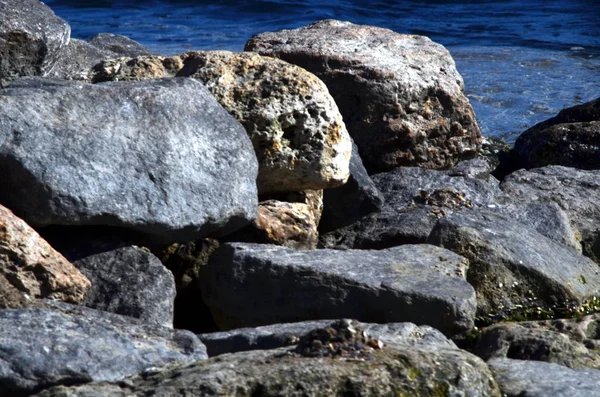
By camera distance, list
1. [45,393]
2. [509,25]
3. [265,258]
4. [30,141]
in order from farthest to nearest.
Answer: [509,25], [265,258], [30,141], [45,393]

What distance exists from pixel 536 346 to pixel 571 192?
2.73 meters

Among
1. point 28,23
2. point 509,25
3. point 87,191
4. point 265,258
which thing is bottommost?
point 509,25

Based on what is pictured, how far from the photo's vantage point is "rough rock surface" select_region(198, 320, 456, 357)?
3.28 meters

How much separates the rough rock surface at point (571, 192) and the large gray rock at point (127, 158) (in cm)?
229

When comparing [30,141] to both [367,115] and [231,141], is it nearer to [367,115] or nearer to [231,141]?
[231,141]

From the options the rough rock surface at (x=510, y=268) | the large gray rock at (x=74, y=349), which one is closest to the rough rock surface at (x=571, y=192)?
the rough rock surface at (x=510, y=268)

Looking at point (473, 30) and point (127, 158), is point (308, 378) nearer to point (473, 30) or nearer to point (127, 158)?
point (127, 158)

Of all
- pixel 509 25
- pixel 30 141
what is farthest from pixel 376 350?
pixel 509 25

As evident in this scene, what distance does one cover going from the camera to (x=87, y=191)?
12.3ft

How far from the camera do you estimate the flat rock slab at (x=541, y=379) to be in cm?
301

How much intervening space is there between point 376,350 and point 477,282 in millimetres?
1766

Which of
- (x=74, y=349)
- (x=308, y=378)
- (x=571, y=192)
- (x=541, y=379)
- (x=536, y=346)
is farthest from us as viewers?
(x=571, y=192)

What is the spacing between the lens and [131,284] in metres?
3.89

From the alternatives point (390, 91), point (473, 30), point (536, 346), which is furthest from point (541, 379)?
point (473, 30)
